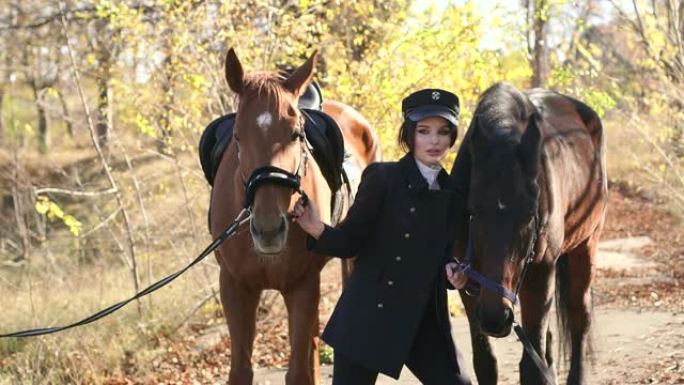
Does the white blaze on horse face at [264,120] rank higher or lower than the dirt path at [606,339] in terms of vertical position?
higher

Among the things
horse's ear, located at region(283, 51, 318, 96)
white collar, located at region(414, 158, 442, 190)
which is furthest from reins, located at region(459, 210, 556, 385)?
horse's ear, located at region(283, 51, 318, 96)

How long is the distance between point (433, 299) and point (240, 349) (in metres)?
1.45

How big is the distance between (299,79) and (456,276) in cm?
145

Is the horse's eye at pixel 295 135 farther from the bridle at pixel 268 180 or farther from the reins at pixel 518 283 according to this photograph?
the reins at pixel 518 283

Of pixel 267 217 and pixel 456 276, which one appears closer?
pixel 456 276

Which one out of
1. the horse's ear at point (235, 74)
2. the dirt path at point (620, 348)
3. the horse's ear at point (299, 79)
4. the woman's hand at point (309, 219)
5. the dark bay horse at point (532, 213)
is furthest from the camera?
the dirt path at point (620, 348)

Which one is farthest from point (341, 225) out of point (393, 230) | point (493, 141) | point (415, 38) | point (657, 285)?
point (657, 285)

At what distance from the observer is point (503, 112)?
4.24 m

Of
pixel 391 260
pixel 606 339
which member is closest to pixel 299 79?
pixel 391 260

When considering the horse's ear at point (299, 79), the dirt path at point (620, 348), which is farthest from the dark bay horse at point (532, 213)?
the horse's ear at point (299, 79)

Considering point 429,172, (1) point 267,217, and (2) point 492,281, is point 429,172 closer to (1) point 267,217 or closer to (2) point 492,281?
(2) point 492,281

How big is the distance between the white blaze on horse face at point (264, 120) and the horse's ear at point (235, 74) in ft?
1.02

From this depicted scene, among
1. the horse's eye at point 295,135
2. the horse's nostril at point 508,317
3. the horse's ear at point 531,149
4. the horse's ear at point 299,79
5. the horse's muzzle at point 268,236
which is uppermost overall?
the horse's ear at point 299,79

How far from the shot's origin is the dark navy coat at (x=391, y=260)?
3818 millimetres
